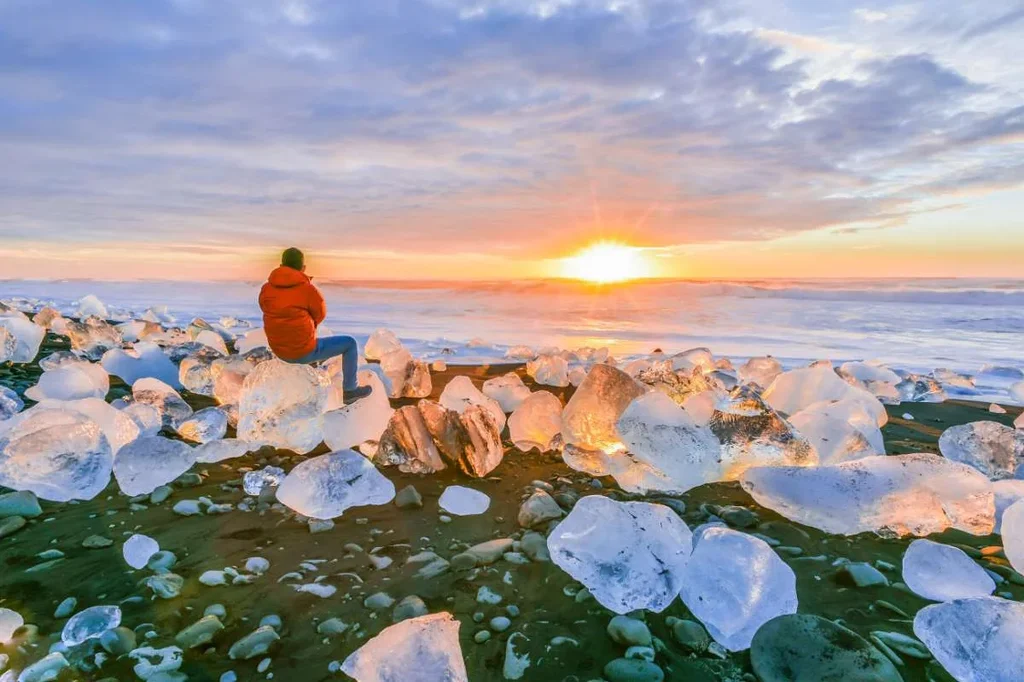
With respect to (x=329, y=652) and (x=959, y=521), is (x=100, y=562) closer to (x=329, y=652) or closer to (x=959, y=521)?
(x=329, y=652)

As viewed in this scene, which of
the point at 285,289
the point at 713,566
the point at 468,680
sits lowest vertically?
the point at 468,680

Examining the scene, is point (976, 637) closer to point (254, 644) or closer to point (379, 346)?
point (254, 644)

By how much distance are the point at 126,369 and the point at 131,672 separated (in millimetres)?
4159

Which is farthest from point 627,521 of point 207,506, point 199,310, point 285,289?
point 199,310

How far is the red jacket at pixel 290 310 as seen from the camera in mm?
4812

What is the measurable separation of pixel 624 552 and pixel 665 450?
1.07 meters

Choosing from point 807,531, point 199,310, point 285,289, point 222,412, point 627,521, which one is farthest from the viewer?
point 199,310

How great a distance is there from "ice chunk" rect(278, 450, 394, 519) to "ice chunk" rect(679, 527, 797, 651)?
1.55 meters

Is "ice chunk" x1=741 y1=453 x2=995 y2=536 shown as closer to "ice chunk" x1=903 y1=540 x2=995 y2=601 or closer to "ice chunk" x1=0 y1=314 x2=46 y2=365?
"ice chunk" x1=903 y1=540 x2=995 y2=601

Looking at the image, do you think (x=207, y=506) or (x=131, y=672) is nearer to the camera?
(x=131, y=672)

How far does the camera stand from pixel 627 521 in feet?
7.37

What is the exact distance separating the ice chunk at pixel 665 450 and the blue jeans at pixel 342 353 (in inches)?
113

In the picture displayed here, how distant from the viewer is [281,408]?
371cm

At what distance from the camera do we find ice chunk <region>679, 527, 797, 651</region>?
1943 mm
